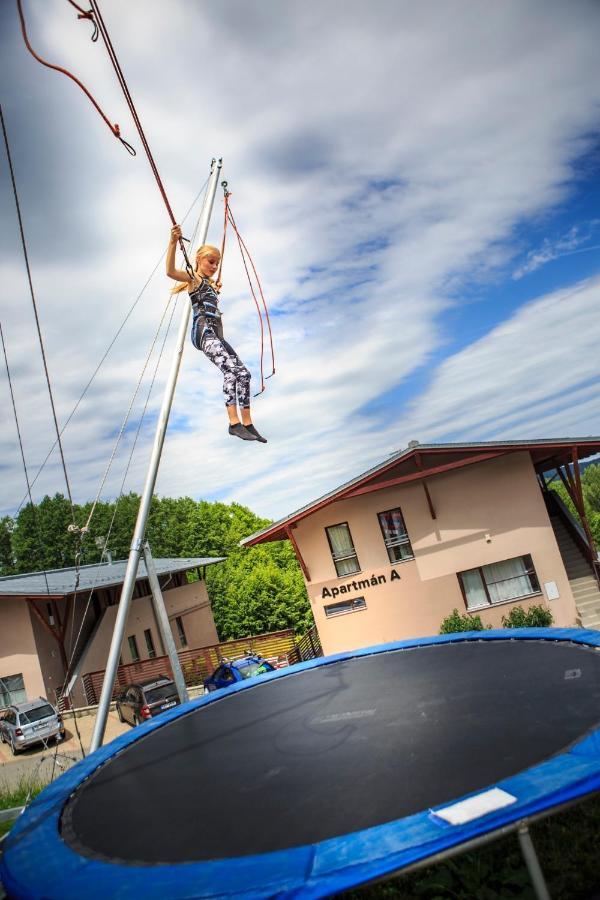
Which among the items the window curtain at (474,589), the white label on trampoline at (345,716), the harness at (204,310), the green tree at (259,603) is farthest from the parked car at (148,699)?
the green tree at (259,603)

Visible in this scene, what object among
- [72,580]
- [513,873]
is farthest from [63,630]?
[513,873]

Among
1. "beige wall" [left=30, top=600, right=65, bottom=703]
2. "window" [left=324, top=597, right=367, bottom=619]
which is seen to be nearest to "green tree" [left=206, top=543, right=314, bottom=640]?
"beige wall" [left=30, top=600, right=65, bottom=703]

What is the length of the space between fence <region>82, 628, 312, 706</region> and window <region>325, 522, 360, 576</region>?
3.75m

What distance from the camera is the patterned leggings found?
612 centimetres

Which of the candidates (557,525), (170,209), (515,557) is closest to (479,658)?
(170,209)

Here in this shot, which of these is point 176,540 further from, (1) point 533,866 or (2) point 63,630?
(1) point 533,866

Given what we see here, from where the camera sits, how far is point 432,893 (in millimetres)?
4137

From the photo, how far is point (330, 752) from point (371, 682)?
216 centimetres

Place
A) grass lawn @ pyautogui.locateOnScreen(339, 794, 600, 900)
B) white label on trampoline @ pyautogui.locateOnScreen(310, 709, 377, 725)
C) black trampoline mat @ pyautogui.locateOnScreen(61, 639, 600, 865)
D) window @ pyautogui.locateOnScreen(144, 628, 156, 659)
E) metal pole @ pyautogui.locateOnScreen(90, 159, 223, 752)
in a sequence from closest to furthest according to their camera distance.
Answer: black trampoline mat @ pyautogui.locateOnScreen(61, 639, 600, 865) < grass lawn @ pyautogui.locateOnScreen(339, 794, 600, 900) < white label on trampoline @ pyautogui.locateOnScreen(310, 709, 377, 725) < metal pole @ pyautogui.locateOnScreen(90, 159, 223, 752) < window @ pyautogui.locateOnScreen(144, 628, 156, 659)

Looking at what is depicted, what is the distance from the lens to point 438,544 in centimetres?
1370

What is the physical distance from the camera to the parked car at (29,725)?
14.0 meters

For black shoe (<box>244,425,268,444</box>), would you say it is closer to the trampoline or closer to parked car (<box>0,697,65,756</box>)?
the trampoline

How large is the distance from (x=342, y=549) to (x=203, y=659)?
6503mm

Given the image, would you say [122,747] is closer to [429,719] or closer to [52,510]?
[429,719]
